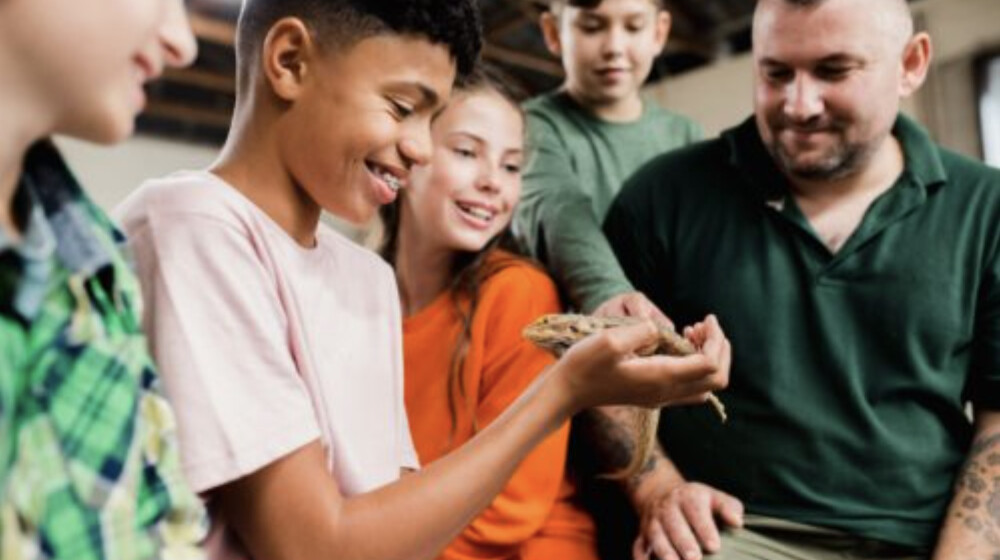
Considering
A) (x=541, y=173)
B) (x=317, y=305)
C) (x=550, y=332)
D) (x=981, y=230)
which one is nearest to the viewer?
(x=317, y=305)

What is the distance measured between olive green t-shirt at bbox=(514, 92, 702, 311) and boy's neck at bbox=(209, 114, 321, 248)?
29.9 inches

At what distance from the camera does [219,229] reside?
35.4 inches

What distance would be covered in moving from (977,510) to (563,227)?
0.94 meters

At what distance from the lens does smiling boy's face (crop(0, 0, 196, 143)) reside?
59 cm

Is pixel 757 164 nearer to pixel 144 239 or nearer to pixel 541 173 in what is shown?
pixel 541 173

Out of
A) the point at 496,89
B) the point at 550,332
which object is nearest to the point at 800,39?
the point at 496,89

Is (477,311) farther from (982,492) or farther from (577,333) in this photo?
(982,492)

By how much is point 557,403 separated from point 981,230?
1.06 metres

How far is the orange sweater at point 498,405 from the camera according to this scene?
149 cm

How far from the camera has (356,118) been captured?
1.01 m

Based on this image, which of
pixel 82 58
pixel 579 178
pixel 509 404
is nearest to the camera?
pixel 82 58

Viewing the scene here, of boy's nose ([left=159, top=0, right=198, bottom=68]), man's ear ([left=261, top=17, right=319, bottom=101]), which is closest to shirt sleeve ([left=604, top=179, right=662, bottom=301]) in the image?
man's ear ([left=261, top=17, right=319, bottom=101])

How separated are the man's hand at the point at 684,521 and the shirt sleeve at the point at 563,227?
1.28 feet

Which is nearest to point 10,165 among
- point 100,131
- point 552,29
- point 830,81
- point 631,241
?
point 100,131
